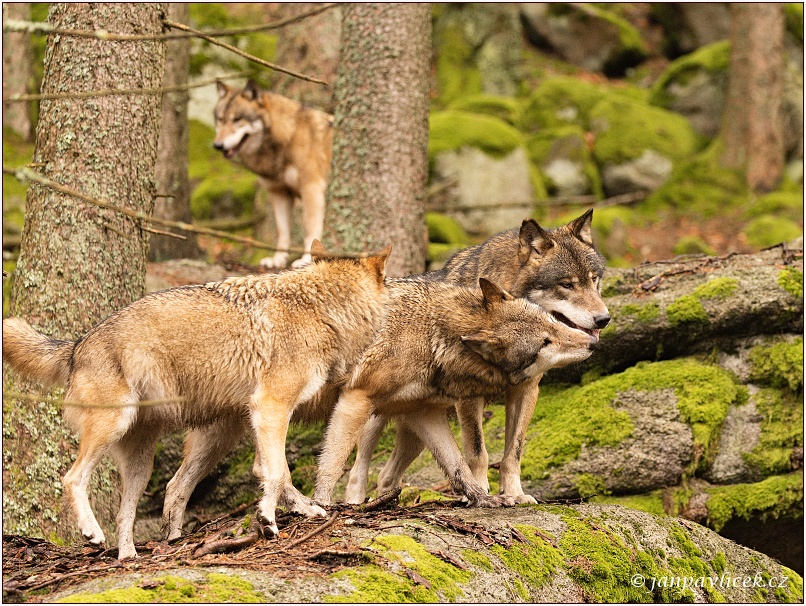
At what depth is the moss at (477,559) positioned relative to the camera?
590 centimetres

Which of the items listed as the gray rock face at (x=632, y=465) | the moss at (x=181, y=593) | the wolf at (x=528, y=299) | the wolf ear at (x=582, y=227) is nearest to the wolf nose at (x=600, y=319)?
the wolf at (x=528, y=299)

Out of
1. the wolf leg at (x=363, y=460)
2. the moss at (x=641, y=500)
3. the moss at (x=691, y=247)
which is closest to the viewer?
the wolf leg at (x=363, y=460)

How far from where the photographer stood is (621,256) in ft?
64.4

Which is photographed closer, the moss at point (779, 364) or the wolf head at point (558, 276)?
the wolf head at point (558, 276)

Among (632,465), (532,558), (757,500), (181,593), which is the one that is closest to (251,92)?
(632,465)

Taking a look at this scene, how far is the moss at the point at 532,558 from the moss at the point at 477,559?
12 centimetres

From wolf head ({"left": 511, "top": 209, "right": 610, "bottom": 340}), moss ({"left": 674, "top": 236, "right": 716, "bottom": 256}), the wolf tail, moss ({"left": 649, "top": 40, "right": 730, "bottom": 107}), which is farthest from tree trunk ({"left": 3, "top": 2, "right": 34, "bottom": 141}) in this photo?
moss ({"left": 649, "top": 40, "right": 730, "bottom": 107})

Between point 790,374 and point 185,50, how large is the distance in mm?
10428

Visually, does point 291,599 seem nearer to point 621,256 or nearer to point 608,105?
point 621,256

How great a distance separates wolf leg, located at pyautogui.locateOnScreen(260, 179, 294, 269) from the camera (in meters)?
13.7

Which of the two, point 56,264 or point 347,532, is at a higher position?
point 56,264

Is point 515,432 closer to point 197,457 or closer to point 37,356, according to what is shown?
point 197,457

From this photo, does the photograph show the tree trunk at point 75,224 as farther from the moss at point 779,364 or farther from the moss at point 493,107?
the moss at point 493,107

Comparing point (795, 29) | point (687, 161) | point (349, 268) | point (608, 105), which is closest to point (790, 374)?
point (349, 268)
